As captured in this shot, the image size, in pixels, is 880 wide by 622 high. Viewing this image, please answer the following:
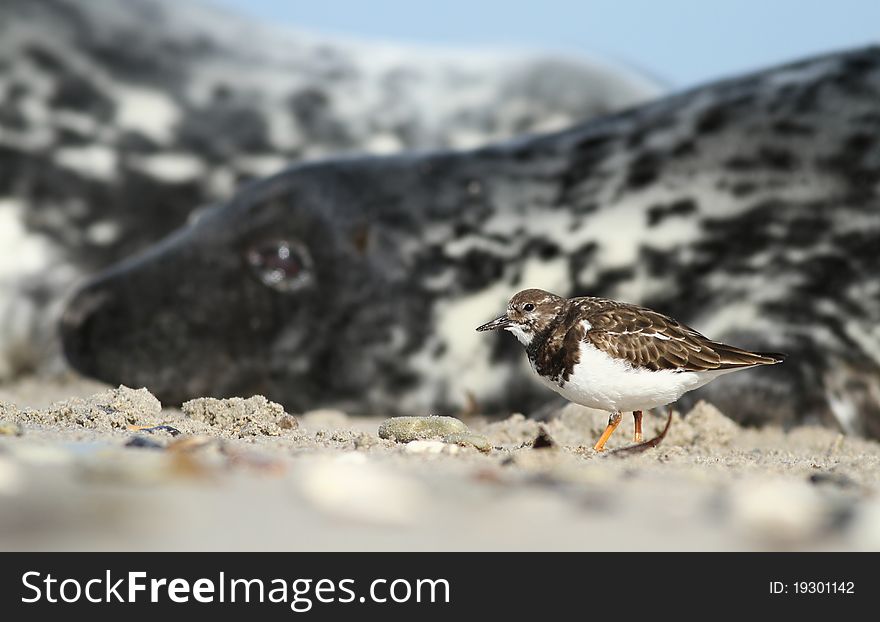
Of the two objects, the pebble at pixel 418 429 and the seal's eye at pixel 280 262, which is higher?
the seal's eye at pixel 280 262

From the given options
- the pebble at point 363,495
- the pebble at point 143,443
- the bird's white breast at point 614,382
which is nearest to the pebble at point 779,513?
the pebble at point 363,495

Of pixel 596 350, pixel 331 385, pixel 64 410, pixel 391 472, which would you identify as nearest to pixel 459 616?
pixel 391 472

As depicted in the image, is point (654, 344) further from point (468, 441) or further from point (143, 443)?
point (143, 443)

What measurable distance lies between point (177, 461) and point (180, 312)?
226cm

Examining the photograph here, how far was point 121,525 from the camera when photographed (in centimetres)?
154

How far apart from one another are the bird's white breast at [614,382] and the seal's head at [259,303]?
5.01ft

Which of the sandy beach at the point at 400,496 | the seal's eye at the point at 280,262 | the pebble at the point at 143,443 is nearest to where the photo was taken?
the sandy beach at the point at 400,496

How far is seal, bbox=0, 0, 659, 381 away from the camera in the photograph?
5.25m

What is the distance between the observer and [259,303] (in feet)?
13.5

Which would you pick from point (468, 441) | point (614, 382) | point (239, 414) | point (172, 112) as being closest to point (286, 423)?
point (239, 414)

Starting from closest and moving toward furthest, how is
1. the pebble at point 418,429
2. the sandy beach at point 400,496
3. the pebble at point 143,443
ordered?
the sandy beach at point 400,496, the pebble at point 143,443, the pebble at point 418,429

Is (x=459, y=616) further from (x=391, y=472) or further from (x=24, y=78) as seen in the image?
(x=24, y=78)

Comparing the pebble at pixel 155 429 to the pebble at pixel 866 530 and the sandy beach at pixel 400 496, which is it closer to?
the sandy beach at pixel 400 496

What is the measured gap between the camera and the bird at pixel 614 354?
99.0 inches
